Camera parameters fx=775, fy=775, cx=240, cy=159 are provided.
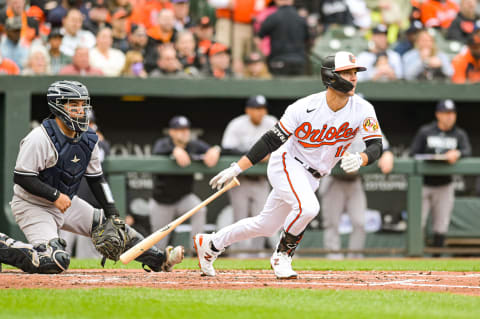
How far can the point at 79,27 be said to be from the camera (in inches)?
406

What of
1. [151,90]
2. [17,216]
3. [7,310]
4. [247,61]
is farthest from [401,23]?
[7,310]

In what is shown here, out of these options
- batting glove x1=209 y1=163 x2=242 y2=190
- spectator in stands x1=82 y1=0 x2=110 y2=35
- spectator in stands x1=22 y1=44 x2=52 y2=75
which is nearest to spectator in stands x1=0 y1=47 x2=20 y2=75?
spectator in stands x1=22 y1=44 x2=52 y2=75

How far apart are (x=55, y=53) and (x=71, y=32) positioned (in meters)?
0.37

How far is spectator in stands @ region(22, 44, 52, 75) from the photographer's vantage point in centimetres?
995

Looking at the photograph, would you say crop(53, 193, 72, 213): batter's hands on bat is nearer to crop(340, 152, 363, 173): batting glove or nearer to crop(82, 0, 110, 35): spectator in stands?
crop(340, 152, 363, 173): batting glove

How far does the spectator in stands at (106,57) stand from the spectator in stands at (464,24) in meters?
5.29

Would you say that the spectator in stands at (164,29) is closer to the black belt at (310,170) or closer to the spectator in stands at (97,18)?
the spectator in stands at (97,18)

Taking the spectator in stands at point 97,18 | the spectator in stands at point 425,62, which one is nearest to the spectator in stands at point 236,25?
the spectator in stands at point 97,18

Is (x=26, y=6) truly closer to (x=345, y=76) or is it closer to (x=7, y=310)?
(x=345, y=76)

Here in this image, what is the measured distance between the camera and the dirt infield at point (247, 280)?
5.40 metres

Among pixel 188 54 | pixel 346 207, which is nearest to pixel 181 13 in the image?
pixel 188 54

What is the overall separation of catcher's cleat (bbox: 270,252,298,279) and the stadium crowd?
5128mm

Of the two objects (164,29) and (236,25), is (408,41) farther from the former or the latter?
(164,29)

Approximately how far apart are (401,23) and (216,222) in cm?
520
